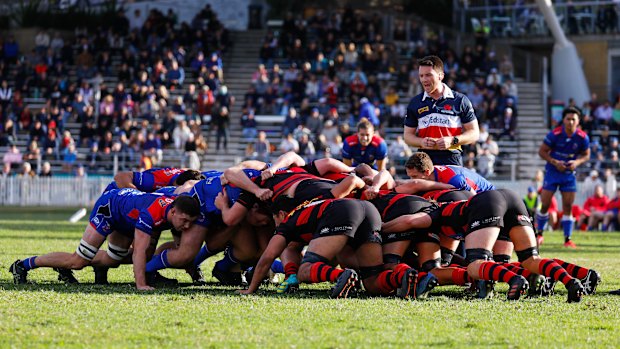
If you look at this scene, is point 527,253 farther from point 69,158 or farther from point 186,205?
point 69,158

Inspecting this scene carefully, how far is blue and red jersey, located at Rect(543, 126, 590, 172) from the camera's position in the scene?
58.2 feet

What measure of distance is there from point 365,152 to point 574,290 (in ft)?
19.9

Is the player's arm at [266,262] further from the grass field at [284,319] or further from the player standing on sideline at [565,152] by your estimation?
the player standing on sideline at [565,152]

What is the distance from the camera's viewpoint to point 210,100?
35.4 metres

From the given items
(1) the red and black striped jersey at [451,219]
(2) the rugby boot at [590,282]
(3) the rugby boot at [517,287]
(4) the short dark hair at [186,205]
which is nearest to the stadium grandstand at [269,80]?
(4) the short dark hair at [186,205]

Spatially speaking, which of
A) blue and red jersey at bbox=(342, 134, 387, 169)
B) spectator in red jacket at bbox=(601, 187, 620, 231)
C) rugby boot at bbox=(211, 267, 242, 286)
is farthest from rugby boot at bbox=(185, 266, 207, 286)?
spectator in red jacket at bbox=(601, 187, 620, 231)

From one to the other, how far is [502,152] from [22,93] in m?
16.6

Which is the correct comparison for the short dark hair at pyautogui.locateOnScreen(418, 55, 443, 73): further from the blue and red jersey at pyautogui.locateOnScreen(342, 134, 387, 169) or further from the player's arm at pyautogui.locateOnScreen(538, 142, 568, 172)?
the player's arm at pyautogui.locateOnScreen(538, 142, 568, 172)

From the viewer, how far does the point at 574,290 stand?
9633 mm

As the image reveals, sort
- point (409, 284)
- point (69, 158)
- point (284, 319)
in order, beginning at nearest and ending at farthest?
point (284, 319), point (409, 284), point (69, 158)

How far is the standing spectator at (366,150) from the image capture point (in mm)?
15271

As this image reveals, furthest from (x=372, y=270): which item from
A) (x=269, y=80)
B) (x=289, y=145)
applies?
(x=269, y=80)

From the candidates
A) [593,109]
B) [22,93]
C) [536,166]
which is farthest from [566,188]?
[22,93]

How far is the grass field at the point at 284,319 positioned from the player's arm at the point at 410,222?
0.68 metres
